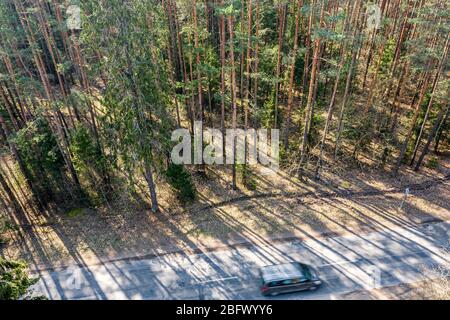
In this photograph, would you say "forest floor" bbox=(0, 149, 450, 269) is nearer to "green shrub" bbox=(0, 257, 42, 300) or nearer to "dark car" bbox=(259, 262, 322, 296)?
"dark car" bbox=(259, 262, 322, 296)

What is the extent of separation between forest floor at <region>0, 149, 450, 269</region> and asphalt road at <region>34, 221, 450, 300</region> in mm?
768

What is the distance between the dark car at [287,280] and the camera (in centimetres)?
1483

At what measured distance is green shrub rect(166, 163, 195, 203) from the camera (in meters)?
20.1

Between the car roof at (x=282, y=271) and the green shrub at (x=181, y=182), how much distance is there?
762cm

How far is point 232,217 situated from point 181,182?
400 cm

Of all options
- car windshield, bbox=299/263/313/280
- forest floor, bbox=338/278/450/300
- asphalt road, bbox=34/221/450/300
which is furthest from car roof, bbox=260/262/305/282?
forest floor, bbox=338/278/450/300

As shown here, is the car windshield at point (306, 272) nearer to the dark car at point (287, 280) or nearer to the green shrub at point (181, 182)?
the dark car at point (287, 280)

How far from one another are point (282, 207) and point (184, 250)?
7.06 m

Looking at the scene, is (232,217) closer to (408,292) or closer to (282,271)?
(282,271)

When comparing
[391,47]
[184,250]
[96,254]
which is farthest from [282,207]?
[391,47]
